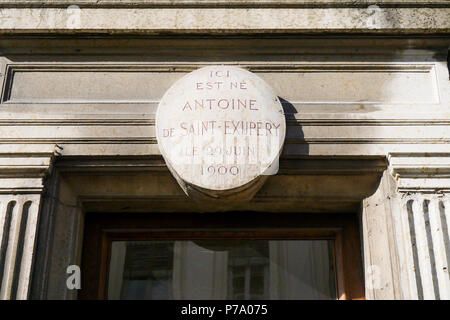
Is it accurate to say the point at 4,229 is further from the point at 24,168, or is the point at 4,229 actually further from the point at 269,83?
the point at 269,83

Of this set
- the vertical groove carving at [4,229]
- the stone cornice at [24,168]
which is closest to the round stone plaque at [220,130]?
the stone cornice at [24,168]

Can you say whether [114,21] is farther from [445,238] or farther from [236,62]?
[445,238]

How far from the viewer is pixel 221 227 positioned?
4246 millimetres

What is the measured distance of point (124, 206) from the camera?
164 inches

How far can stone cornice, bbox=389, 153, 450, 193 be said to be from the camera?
3797mm

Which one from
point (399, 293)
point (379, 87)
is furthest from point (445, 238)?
point (379, 87)

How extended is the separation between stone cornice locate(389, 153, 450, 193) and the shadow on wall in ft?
1.79

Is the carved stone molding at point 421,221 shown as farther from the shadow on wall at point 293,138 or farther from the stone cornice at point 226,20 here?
the stone cornice at point 226,20

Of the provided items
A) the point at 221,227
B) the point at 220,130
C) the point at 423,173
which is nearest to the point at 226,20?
the point at 220,130

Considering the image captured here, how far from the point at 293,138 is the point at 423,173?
0.81 m

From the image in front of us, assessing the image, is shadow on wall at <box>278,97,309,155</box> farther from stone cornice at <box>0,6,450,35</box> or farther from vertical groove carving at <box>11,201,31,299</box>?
vertical groove carving at <box>11,201,31,299</box>

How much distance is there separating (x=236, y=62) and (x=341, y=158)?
94 cm

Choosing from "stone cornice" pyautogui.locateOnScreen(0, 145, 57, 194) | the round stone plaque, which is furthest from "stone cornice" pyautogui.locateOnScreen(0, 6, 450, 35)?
"stone cornice" pyautogui.locateOnScreen(0, 145, 57, 194)
